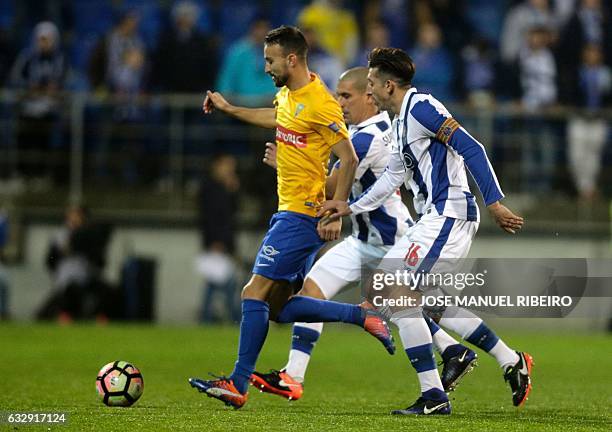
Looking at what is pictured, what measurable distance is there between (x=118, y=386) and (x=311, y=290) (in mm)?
1621

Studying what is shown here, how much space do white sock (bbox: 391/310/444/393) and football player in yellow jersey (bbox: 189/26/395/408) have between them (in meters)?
0.16

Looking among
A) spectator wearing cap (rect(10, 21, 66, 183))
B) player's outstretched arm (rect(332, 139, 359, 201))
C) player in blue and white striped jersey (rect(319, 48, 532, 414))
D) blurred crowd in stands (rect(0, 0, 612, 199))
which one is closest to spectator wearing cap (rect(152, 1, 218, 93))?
blurred crowd in stands (rect(0, 0, 612, 199))

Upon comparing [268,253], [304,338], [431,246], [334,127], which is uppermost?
[334,127]

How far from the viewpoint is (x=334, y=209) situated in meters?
8.55

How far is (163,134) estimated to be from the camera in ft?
60.5

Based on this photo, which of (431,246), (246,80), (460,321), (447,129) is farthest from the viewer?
(246,80)

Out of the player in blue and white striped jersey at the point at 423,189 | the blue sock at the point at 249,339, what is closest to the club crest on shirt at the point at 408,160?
the player in blue and white striped jersey at the point at 423,189

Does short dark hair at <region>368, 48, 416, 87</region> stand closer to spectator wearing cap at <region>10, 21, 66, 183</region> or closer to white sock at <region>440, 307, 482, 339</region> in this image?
white sock at <region>440, 307, 482, 339</region>

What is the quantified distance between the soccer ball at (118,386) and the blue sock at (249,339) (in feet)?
2.11

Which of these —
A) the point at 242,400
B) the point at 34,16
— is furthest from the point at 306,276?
the point at 34,16

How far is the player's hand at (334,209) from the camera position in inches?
336

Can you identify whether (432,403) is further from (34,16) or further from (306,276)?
(34,16)

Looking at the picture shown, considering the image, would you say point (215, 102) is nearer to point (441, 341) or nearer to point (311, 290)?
point (311, 290)

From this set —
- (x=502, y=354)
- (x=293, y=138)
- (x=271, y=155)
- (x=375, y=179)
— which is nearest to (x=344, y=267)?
(x=375, y=179)
